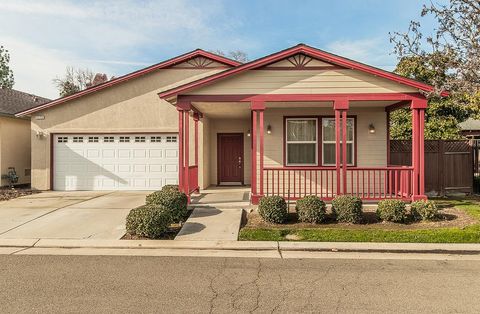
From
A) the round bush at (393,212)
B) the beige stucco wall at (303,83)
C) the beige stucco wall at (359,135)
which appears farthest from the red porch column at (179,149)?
the round bush at (393,212)

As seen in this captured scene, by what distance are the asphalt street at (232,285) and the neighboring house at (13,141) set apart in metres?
10.3

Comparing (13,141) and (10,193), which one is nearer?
(10,193)

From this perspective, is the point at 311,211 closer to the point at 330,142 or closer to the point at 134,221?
the point at 134,221

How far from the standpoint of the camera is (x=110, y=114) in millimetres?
14258

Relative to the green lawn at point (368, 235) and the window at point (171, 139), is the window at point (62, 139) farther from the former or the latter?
the green lawn at point (368, 235)

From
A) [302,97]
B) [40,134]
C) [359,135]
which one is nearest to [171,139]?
[40,134]

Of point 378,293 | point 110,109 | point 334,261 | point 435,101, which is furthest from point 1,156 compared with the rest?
point 435,101

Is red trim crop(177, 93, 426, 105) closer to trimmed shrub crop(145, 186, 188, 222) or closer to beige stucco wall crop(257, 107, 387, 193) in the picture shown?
beige stucco wall crop(257, 107, 387, 193)

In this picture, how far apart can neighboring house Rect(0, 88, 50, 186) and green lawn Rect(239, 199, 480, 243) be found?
39.1 feet

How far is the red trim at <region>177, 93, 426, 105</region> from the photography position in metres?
9.85

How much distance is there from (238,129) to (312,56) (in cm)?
574

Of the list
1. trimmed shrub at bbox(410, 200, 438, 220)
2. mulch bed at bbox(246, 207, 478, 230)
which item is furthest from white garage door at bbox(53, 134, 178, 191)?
trimmed shrub at bbox(410, 200, 438, 220)

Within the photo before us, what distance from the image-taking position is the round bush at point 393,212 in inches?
328

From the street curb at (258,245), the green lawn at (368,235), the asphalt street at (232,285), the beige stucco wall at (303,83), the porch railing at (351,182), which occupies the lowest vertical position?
the asphalt street at (232,285)
